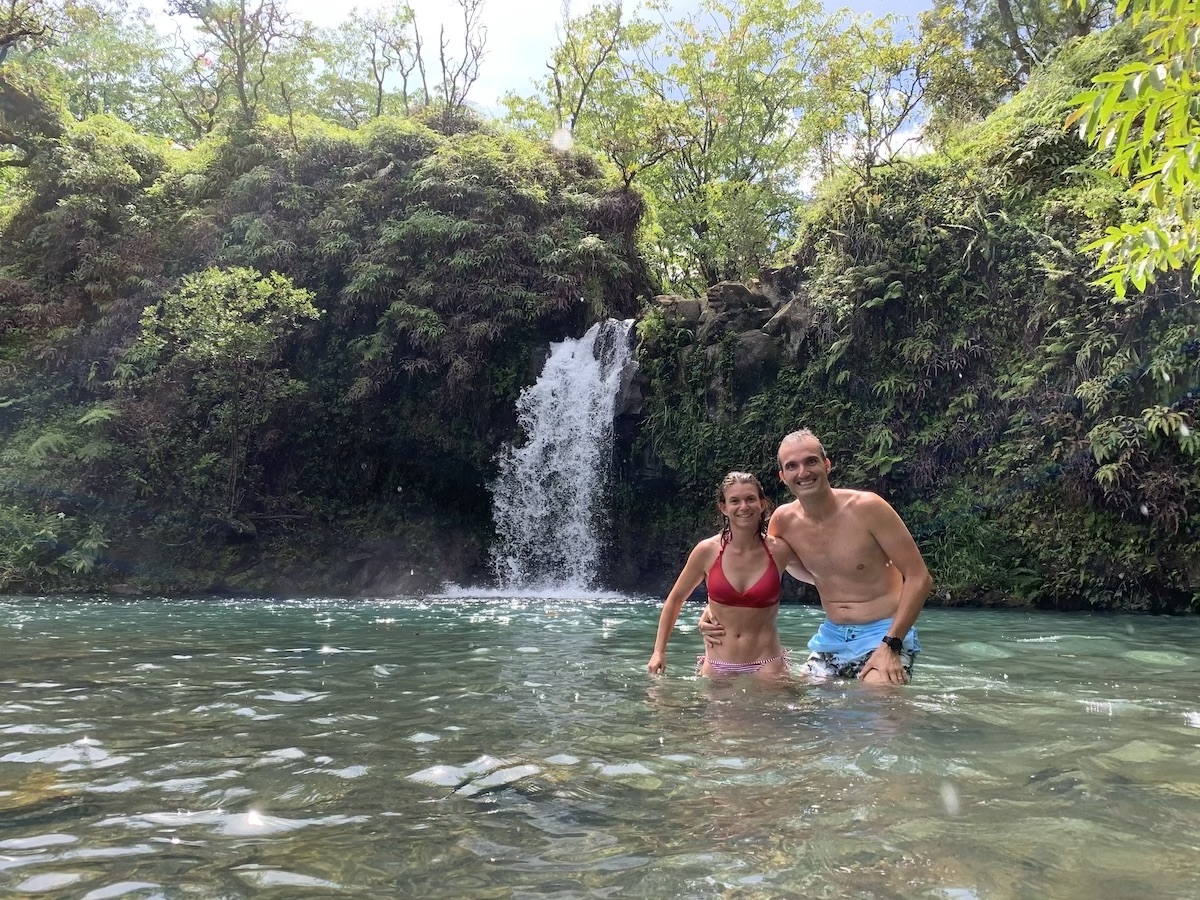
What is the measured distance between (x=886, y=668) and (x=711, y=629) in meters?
1.11

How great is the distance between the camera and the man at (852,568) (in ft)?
15.9

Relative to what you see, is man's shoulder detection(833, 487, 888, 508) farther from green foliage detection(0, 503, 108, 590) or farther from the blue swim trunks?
green foliage detection(0, 503, 108, 590)

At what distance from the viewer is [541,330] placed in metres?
18.7

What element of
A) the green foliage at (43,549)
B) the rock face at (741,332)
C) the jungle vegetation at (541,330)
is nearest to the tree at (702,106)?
the jungle vegetation at (541,330)

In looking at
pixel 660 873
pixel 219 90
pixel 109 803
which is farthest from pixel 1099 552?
pixel 219 90

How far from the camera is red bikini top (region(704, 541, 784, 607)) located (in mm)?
5211

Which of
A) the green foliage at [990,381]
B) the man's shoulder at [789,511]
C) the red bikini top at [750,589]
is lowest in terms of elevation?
the red bikini top at [750,589]

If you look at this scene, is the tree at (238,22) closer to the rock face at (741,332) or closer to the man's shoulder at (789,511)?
the rock face at (741,332)

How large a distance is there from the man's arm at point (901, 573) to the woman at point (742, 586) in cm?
61

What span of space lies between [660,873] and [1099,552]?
1172cm

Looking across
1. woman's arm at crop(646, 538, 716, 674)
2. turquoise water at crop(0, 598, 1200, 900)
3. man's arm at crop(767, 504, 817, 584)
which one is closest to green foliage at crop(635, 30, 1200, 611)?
turquoise water at crop(0, 598, 1200, 900)

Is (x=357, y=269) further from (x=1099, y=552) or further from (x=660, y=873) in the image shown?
(x=660, y=873)

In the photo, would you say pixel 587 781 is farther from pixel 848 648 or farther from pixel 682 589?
pixel 848 648

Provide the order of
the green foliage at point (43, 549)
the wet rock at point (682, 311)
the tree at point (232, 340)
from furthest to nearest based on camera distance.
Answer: the wet rock at point (682, 311)
the tree at point (232, 340)
the green foliage at point (43, 549)
